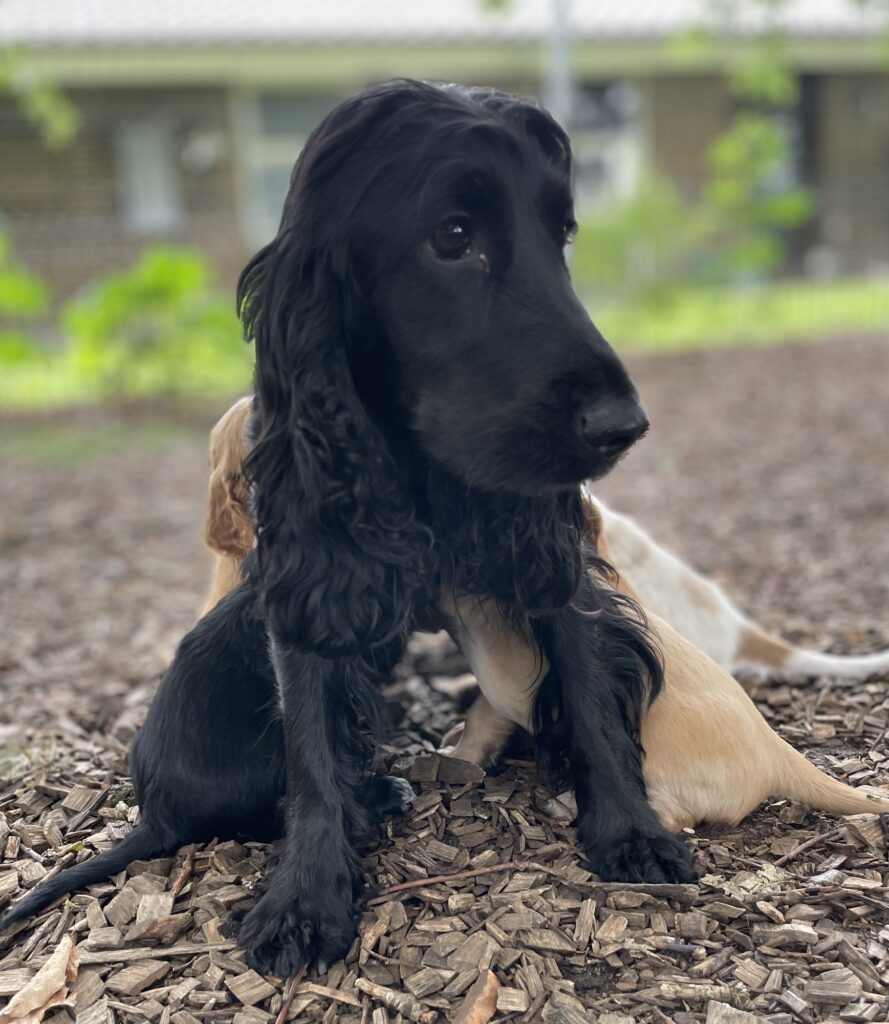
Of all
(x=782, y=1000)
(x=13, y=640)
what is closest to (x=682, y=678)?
(x=782, y=1000)

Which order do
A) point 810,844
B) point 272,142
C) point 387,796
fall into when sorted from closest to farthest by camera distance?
point 810,844 → point 387,796 → point 272,142

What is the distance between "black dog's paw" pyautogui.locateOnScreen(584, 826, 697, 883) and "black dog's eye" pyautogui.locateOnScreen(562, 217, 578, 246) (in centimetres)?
118

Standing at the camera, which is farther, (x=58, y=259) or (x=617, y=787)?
(x=58, y=259)

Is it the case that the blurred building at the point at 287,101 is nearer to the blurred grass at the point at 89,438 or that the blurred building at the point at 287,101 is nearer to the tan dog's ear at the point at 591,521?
the blurred grass at the point at 89,438

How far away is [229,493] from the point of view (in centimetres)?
282

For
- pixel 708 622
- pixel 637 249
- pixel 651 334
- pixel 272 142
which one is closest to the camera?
pixel 708 622

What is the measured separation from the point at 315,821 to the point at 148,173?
48.9 feet

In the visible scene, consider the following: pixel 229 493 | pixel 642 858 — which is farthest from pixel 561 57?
pixel 642 858

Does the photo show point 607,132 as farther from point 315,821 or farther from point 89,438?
point 315,821

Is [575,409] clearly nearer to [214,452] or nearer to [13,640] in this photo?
[214,452]

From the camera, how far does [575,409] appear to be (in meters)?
1.95

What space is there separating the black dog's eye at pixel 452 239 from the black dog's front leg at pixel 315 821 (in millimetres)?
847

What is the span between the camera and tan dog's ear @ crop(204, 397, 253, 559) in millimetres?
2781

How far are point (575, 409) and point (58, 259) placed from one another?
12.2 meters
